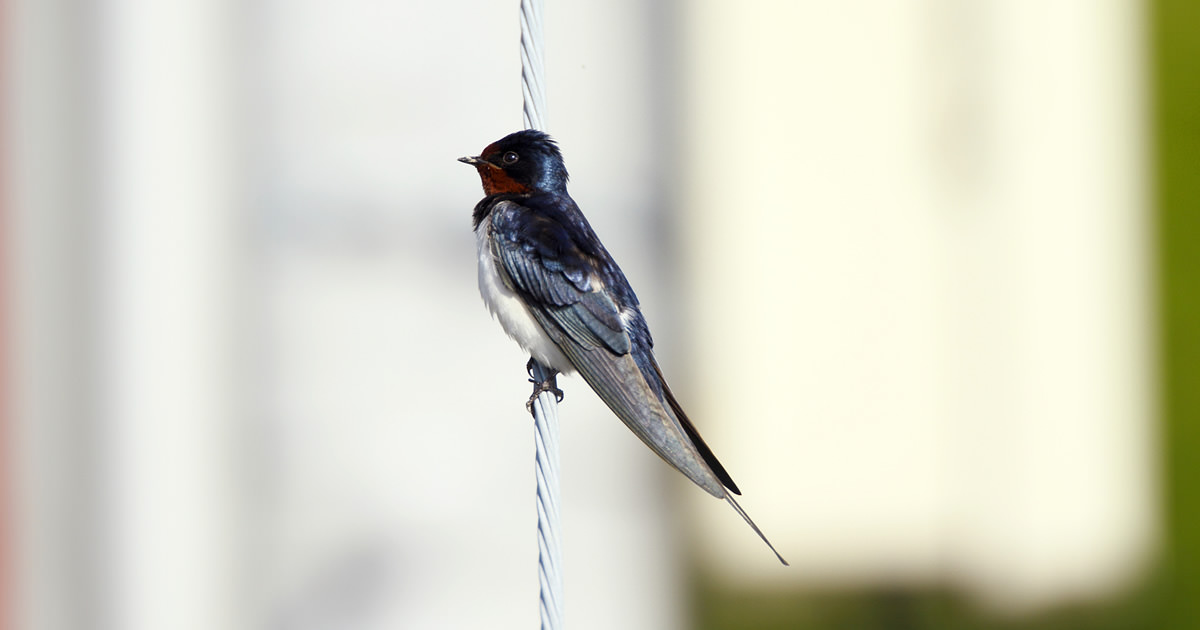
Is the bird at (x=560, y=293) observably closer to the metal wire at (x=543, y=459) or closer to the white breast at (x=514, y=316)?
the white breast at (x=514, y=316)

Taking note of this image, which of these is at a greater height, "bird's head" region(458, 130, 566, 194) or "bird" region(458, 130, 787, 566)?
"bird's head" region(458, 130, 566, 194)

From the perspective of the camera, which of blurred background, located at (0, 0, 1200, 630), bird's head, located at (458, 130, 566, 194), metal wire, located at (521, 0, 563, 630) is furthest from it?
blurred background, located at (0, 0, 1200, 630)

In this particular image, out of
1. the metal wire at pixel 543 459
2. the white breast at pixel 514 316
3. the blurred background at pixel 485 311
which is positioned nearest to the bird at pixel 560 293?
the white breast at pixel 514 316

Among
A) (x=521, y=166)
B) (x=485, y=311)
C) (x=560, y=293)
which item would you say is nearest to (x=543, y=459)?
(x=560, y=293)

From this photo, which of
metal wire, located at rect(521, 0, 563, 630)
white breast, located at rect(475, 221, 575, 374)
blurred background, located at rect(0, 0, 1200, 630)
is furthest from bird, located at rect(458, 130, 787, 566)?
blurred background, located at rect(0, 0, 1200, 630)

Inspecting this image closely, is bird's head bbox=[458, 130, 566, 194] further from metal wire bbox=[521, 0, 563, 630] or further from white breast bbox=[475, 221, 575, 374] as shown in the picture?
metal wire bbox=[521, 0, 563, 630]

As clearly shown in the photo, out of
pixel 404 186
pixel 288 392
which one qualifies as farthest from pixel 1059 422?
pixel 288 392

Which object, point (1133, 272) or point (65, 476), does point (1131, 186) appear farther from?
point (65, 476)
